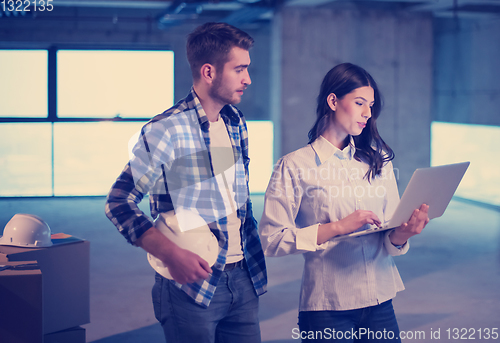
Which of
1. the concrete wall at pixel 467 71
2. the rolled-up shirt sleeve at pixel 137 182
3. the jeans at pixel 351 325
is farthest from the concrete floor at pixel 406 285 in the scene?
the concrete wall at pixel 467 71

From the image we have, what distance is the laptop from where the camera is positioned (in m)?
1.33

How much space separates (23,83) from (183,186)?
26.1ft

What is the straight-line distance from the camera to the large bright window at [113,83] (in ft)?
27.8

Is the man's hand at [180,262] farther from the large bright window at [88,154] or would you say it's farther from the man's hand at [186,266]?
the large bright window at [88,154]

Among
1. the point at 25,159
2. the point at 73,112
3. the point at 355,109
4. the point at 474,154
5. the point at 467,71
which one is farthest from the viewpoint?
the point at 25,159

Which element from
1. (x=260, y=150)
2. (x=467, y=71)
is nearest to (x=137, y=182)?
(x=260, y=150)

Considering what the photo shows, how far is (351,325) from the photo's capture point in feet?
4.71

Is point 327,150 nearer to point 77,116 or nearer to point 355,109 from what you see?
point 355,109

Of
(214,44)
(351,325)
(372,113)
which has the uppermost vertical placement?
(214,44)

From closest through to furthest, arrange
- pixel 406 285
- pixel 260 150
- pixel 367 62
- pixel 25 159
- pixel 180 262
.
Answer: pixel 180 262 → pixel 406 285 → pixel 367 62 → pixel 260 150 → pixel 25 159

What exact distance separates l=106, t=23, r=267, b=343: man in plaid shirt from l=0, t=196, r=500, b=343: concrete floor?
164 cm

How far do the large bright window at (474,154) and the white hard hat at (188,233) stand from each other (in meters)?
6.82

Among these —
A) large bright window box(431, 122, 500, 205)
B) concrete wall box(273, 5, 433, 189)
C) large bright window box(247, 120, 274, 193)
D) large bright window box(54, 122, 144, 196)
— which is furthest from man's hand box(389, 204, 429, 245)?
large bright window box(54, 122, 144, 196)

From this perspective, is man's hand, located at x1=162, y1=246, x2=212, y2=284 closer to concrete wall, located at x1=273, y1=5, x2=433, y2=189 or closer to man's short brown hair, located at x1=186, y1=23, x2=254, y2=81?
man's short brown hair, located at x1=186, y1=23, x2=254, y2=81
